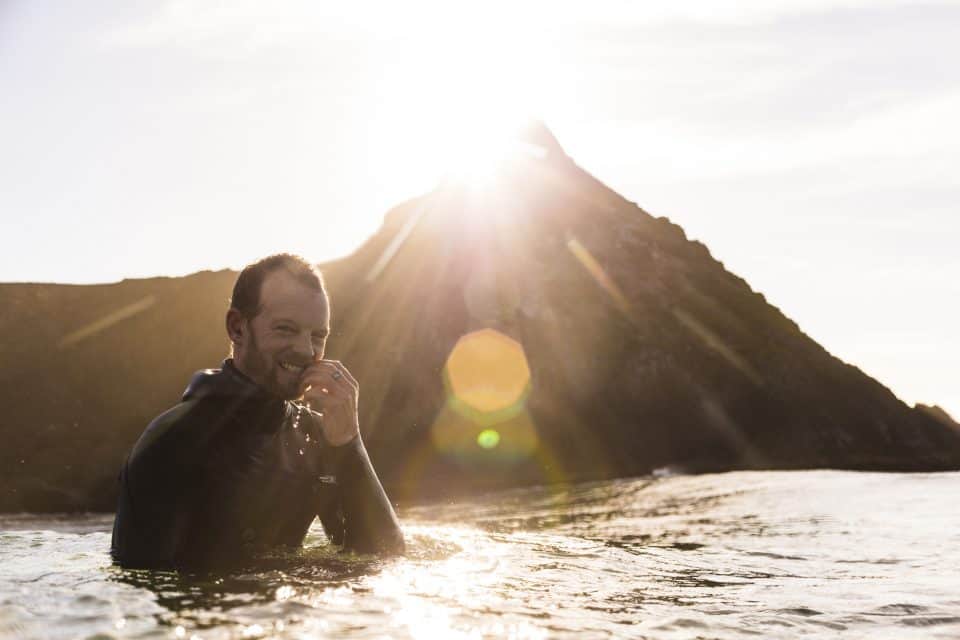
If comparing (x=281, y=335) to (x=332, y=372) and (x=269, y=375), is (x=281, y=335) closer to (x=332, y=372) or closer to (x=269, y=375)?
(x=269, y=375)

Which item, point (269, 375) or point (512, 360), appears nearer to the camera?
point (269, 375)

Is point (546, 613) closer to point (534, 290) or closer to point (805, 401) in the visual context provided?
point (534, 290)

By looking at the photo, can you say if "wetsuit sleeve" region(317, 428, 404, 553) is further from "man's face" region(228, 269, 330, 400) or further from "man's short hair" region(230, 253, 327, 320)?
"man's short hair" region(230, 253, 327, 320)

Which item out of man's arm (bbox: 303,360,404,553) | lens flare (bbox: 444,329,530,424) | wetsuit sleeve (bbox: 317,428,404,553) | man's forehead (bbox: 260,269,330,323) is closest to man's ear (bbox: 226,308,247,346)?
man's forehead (bbox: 260,269,330,323)

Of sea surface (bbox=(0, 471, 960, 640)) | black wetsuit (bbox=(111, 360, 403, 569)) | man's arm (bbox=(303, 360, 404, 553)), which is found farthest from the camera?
man's arm (bbox=(303, 360, 404, 553))

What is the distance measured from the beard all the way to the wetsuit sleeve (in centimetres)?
67

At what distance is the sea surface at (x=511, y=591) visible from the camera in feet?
10.9

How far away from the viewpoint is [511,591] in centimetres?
438

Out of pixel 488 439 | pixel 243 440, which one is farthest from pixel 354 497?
pixel 488 439

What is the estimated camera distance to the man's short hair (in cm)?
470

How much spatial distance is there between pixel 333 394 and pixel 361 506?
1.04 m

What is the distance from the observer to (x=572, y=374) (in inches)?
1416

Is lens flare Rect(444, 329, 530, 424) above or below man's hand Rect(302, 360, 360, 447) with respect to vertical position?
above

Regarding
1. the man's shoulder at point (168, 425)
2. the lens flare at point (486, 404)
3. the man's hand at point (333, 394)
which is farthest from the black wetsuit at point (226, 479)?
the lens flare at point (486, 404)
